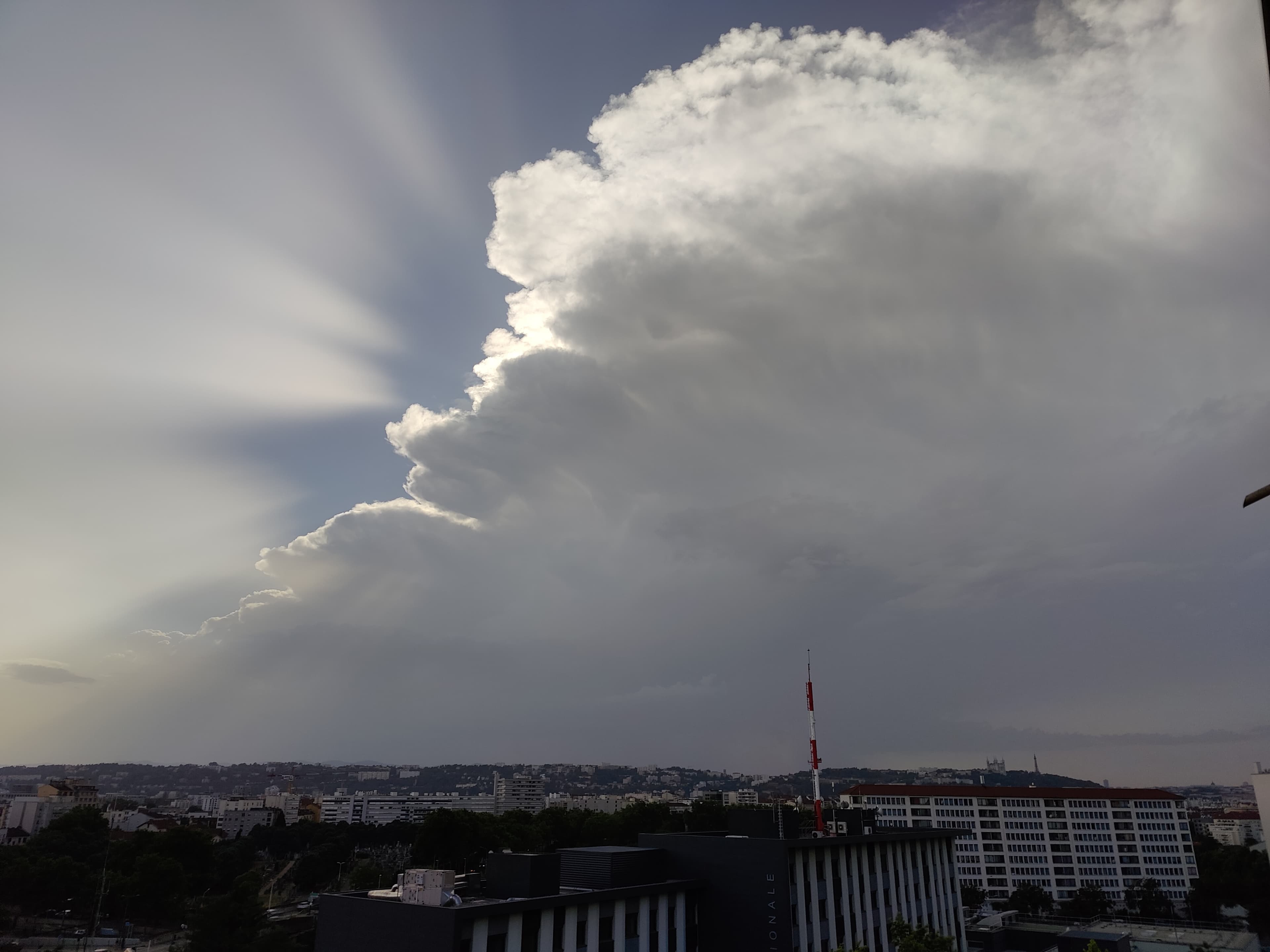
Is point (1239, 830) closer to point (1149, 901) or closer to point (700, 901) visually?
point (1149, 901)

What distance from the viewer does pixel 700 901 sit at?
4478 centimetres

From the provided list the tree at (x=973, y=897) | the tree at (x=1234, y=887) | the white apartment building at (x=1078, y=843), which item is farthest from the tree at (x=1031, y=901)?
the tree at (x=1234, y=887)

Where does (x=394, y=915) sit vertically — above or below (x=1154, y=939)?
above

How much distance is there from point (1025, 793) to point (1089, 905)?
33562mm

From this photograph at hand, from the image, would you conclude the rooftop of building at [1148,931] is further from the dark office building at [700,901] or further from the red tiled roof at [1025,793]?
the red tiled roof at [1025,793]

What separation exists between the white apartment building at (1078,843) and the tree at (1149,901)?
9.49ft

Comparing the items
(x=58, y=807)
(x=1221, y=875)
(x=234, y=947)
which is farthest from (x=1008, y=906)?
(x=58, y=807)

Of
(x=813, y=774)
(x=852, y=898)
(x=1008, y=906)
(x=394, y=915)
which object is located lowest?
(x=1008, y=906)

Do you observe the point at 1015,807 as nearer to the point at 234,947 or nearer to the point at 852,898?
the point at 852,898

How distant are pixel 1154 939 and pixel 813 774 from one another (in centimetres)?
5144

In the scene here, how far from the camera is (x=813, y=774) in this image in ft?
194

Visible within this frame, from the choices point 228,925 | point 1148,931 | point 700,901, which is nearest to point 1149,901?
point 1148,931

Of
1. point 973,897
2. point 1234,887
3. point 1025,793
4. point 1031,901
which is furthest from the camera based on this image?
point 1025,793

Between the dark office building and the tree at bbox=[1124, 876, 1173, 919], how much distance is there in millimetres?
82300
